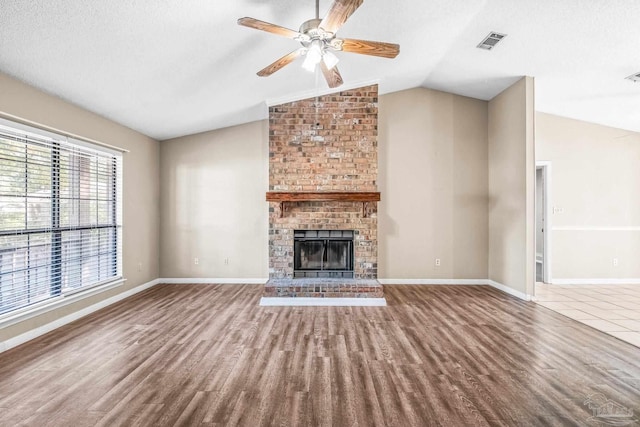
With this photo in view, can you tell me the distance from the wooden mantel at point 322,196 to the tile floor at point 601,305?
2687 mm

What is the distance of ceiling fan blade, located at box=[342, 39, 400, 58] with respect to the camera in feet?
8.12

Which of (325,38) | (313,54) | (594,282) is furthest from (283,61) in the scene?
(594,282)

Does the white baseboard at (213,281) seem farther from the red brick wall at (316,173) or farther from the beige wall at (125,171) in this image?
the red brick wall at (316,173)

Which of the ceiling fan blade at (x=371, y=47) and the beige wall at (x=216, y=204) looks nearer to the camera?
the ceiling fan blade at (x=371, y=47)

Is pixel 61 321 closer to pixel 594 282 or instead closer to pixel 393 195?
pixel 393 195

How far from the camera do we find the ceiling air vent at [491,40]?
359 centimetres

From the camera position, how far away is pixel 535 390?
2150 mm

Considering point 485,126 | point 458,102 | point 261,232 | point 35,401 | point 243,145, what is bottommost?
point 35,401

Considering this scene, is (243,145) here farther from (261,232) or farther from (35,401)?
(35,401)

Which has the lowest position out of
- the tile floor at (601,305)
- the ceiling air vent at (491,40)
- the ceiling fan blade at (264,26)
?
the tile floor at (601,305)

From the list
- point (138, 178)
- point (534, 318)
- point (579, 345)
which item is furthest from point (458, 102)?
point (138, 178)

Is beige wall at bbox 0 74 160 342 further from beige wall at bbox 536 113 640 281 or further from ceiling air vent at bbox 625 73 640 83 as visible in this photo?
ceiling air vent at bbox 625 73 640 83

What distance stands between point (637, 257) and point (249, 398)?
6689 mm

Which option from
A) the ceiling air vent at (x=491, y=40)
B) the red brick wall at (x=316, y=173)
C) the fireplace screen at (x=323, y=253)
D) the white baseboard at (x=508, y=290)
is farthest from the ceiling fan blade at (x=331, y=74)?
the white baseboard at (x=508, y=290)
